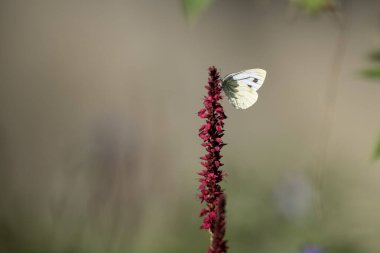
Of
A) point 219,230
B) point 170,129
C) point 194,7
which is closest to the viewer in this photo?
point 219,230

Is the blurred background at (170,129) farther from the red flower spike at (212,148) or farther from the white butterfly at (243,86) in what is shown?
the red flower spike at (212,148)

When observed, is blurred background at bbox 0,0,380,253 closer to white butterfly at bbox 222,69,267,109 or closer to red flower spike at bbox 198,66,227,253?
white butterfly at bbox 222,69,267,109

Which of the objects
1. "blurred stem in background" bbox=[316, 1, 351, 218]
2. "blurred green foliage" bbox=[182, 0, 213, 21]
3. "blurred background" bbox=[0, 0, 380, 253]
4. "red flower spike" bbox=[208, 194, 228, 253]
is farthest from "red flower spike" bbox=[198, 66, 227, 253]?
"blurred stem in background" bbox=[316, 1, 351, 218]

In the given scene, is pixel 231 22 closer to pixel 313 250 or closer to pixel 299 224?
pixel 299 224

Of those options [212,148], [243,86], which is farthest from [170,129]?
[212,148]

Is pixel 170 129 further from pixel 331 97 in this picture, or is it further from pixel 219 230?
pixel 219 230
